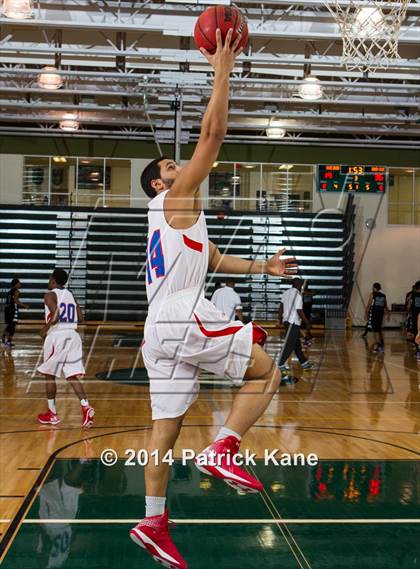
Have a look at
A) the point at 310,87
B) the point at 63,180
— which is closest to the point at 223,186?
the point at 63,180

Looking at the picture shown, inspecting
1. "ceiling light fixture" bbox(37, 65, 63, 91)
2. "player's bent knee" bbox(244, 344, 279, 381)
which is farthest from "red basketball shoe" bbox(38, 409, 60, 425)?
"ceiling light fixture" bbox(37, 65, 63, 91)

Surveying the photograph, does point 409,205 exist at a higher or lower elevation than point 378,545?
higher

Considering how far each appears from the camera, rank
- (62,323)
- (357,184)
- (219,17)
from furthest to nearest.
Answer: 1. (357,184)
2. (62,323)
3. (219,17)

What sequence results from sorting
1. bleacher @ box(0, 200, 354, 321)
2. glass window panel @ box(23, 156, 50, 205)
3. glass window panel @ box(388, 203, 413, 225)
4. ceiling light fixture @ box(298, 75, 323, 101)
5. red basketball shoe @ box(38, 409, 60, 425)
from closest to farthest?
red basketball shoe @ box(38, 409, 60, 425) → ceiling light fixture @ box(298, 75, 323, 101) → bleacher @ box(0, 200, 354, 321) → glass window panel @ box(23, 156, 50, 205) → glass window panel @ box(388, 203, 413, 225)

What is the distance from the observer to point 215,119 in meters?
2.98

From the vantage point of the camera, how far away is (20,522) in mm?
4820

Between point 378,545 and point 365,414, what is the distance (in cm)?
454

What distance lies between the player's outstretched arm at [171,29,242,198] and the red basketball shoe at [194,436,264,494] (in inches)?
42.0

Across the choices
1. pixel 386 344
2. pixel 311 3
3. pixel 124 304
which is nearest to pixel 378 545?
pixel 311 3

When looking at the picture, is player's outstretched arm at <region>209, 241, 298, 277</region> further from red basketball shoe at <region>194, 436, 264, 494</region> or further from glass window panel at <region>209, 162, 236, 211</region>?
glass window panel at <region>209, 162, 236, 211</region>

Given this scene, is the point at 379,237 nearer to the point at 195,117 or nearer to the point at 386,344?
the point at 386,344

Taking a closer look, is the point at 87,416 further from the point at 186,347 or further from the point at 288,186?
the point at 288,186

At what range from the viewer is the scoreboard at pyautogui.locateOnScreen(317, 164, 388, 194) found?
23875mm

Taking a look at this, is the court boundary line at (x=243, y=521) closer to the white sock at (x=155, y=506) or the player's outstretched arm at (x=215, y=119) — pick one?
the white sock at (x=155, y=506)
